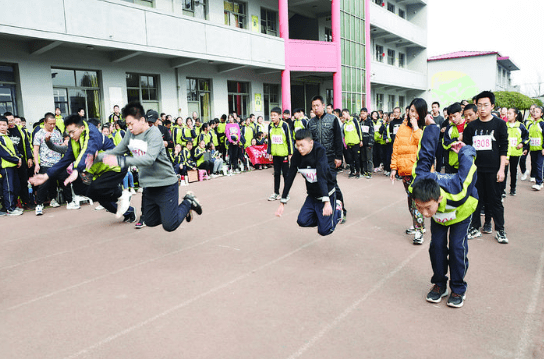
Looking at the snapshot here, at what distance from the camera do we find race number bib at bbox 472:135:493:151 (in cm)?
561

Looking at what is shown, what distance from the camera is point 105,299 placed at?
4125 millimetres

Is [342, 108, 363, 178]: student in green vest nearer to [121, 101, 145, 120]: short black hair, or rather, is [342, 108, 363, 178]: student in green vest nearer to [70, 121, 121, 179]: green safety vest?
[70, 121, 121, 179]: green safety vest

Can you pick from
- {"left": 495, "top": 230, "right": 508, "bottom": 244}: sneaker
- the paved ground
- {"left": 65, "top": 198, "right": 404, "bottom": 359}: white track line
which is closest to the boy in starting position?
the paved ground

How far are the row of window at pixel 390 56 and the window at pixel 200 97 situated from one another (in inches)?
704

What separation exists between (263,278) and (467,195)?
235 centimetres

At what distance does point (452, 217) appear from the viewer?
368 centimetres

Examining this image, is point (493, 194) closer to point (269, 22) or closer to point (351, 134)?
point (351, 134)

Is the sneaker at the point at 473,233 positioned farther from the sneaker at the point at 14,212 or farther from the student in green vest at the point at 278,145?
the sneaker at the point at 14,212

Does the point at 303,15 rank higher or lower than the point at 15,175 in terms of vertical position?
higher

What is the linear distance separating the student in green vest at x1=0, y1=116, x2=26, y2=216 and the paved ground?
6.42 feet

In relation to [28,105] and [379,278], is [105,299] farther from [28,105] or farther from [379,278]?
[28,105]

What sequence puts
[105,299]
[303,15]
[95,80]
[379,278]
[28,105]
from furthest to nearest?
1. [303,15]
2. [95,80]
3. [28,105]
4. [379,278]
5. [105,299]

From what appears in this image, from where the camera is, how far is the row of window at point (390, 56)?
31700 millimetres

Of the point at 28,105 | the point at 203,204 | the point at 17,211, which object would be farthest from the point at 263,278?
the point at 28,105
